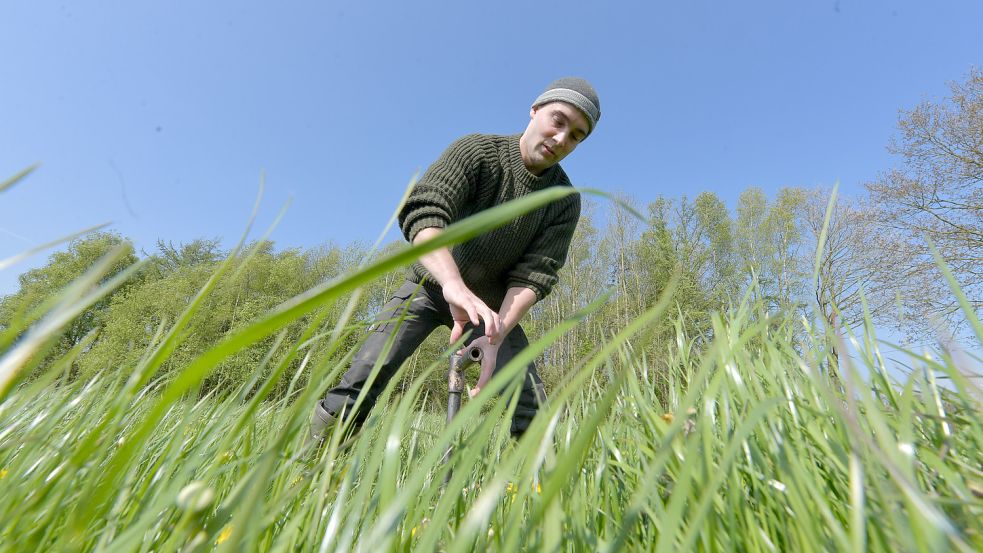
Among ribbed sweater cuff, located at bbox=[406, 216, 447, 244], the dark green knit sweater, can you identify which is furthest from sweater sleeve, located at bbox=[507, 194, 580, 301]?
ribbed sweater cuff, located at bbox=[406, 216, 447, 244]

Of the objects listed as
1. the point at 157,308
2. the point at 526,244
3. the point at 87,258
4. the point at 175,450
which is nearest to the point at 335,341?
the point at 175,450

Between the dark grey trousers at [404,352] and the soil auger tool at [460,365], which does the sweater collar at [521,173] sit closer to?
the dark grey trousers at [404,352]

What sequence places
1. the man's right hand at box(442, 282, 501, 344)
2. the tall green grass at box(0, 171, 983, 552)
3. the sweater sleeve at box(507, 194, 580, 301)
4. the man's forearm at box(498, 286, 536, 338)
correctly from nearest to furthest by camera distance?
1. the tall green grass at box(0, 171, 983, 552)
2. the man's right hand at box(442, 282, 501, 344)
3. the man's forearm at box(498, 286, 536, 338)
4. the sweater sleeve at box(507, 194, 580, 301)

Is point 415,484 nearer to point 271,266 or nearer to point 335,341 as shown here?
point 335,341

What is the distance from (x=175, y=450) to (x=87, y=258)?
A: 30.3m

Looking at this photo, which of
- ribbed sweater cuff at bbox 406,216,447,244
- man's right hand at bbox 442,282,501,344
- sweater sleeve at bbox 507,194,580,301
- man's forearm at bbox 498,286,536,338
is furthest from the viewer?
sweater sleeve at bbox 507,194,580,301

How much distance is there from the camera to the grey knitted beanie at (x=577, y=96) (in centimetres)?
248

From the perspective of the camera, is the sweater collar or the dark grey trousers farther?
the sweater collar

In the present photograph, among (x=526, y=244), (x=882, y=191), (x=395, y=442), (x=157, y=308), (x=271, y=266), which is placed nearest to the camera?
(x=395, y=442)

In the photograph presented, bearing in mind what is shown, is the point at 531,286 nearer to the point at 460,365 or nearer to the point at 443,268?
the point at 460,365

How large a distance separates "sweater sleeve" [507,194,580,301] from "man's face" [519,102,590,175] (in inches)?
12.1

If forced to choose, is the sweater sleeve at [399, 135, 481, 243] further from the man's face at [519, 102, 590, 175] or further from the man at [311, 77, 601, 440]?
the man's face at [519, 102, 590, 175]

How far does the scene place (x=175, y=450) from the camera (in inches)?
27.1

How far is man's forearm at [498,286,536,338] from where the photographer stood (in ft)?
7.83
